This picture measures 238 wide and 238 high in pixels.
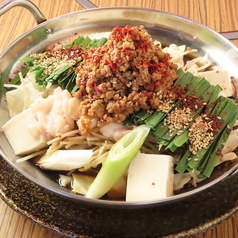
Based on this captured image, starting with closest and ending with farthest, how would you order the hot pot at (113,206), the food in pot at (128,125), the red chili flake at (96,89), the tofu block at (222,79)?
the hot pot at (113,206), the food in pot at (128,125), the red chili flake at (96,89), the tofu block at (222,79)

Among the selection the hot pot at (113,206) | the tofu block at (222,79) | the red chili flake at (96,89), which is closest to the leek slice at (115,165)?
the hot pot at (113,206)

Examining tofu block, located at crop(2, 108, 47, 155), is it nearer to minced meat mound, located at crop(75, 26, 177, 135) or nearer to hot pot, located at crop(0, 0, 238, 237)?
hot pot, located at crop(0, 0, 238, 237)

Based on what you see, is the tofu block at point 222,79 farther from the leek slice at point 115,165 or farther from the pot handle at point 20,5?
the pot handle at point 20,5

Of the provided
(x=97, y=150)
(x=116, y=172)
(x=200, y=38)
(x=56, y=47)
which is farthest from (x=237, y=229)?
(x=56, y=47)

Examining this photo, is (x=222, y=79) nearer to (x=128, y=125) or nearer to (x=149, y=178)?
(x=128, y=125)

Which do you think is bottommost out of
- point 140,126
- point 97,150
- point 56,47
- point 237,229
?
point 237,229

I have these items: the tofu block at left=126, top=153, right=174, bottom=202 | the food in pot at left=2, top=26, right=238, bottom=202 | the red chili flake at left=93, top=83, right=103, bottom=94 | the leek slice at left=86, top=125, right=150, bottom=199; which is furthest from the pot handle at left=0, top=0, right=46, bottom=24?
the tofu block at left=126, top=153, right=174, bottom=202

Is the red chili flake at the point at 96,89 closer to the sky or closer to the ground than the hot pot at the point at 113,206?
closer to the sky

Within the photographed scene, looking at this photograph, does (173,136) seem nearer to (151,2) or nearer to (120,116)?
(120,116)
